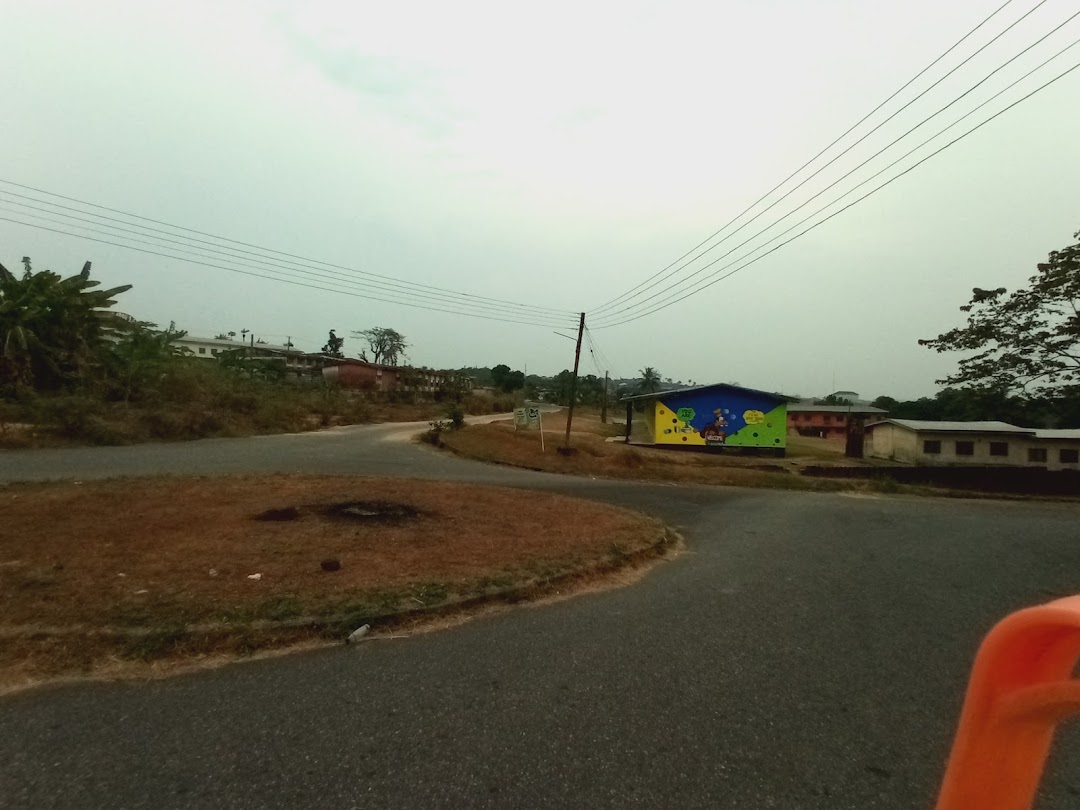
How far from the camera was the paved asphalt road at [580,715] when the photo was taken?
298 centimetres

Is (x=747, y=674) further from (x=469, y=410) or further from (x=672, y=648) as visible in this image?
(x=469, y=410)

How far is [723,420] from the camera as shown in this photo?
31.5 m

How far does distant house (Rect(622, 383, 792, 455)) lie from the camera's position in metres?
31.4

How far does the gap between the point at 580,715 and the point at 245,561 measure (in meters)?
4.53

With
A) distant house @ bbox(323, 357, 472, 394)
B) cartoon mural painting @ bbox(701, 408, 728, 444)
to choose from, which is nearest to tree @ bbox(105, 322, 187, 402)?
cartoon mural painting @ bbox(701, 408, 728, 444)

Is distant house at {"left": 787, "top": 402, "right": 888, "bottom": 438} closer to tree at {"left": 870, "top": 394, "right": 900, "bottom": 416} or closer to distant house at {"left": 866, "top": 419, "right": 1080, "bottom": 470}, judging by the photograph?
tree at {"left": 870, "top": 394, "right": 900, "bottom": 416}

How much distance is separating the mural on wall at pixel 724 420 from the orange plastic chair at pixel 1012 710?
99.8 feet

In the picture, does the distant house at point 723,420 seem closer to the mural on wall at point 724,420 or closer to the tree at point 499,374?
the mural on wall at point 724,420

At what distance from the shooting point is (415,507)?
428 inches

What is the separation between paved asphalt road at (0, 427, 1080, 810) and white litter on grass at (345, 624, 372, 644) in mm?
161

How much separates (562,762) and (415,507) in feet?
26.1

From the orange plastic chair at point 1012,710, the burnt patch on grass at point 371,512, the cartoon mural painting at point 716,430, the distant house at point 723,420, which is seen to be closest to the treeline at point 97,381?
the burnt patch on grass at point 371,512

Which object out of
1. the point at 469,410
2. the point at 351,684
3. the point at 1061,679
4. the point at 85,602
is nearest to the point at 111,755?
the point at 351,684

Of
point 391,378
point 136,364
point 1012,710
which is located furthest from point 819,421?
point 1012,710
